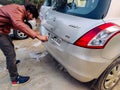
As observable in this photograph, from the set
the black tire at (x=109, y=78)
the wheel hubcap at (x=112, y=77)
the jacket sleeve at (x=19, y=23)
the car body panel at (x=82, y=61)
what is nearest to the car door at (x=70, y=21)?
the car body panel at (x=82, y=61)

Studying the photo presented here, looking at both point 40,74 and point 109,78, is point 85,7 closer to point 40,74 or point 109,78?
point 109,78

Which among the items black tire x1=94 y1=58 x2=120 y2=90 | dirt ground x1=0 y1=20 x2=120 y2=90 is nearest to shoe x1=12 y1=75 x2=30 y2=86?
dirt ground x1=0 y1=20 x2=120 y2=90

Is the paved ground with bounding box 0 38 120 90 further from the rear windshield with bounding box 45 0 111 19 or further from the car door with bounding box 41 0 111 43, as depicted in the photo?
the rear windshield with bounding box 45 0 111 19

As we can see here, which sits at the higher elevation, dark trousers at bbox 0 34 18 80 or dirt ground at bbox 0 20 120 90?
dark trousers at bbox 0 34 18 80

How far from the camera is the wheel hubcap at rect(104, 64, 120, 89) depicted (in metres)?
3.57

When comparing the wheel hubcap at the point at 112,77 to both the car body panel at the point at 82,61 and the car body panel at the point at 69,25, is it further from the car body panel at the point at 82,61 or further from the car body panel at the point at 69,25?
the car body panel at the point at 69,25

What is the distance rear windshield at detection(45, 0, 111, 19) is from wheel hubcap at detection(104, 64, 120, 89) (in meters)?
0.92

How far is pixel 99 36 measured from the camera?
10.1 ft

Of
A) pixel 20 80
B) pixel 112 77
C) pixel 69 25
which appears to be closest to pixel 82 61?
pixel 69 25

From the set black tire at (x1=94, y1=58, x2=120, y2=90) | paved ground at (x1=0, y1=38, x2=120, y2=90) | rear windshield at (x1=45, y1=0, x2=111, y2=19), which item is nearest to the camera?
rear windshield at (x1=45, y1=0, x2=111, y2=19)

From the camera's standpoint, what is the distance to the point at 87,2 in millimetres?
3432

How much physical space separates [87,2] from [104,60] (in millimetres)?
902

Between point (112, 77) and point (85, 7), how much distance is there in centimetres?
118

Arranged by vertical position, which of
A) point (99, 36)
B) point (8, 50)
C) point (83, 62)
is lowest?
point (8, 50)
